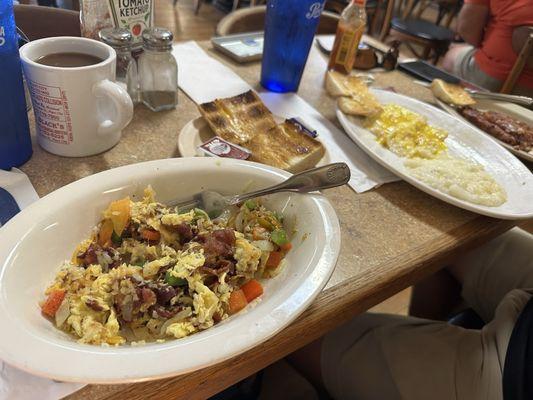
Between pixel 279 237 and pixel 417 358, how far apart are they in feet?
1.54

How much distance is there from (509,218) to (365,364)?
1.31ft

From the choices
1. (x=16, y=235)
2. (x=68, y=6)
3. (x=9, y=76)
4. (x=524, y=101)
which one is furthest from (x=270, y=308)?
(x=68, y=6)

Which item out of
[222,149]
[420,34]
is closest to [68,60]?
[222,149]

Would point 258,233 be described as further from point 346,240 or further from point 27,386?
point 27,386

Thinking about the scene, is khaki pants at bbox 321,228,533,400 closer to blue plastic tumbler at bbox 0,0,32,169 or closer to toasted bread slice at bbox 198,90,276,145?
toasted bread slice at bbox 198,90,276,145

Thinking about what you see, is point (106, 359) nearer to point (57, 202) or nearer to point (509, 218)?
point (57, 202)

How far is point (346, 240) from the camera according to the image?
2.37 feet

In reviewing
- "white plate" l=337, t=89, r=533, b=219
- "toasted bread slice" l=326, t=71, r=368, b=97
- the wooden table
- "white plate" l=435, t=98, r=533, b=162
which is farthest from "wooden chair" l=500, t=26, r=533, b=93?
the wooden table

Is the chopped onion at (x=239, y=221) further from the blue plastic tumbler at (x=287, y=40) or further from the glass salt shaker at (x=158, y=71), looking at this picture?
the blue plastic tumbler at (x=287, y=40)

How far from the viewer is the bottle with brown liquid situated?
1204mm

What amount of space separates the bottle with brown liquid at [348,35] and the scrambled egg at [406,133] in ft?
0.84

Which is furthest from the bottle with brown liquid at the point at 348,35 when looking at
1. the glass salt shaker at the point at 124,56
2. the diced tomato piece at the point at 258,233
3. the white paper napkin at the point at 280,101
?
the diced tomato piece at the point at 258,233

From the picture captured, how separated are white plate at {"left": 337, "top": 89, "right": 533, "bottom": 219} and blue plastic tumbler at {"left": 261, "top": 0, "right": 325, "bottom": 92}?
190 millimetres

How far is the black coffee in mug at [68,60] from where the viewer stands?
700 millimetres
